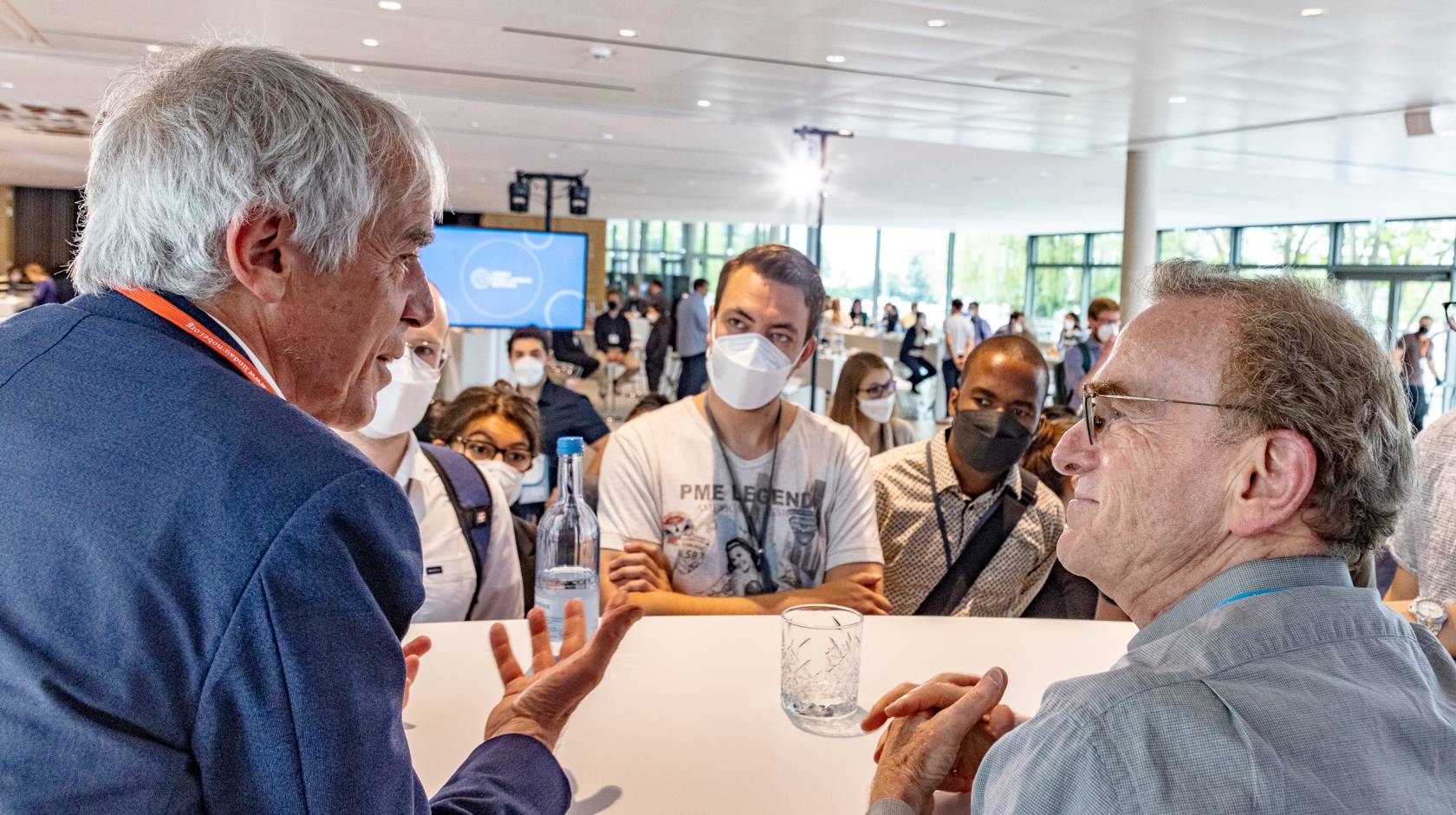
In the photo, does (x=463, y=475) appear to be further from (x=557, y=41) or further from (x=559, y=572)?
(x=557, y=41)

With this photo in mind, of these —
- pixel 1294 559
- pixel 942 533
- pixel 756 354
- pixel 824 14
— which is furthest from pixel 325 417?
pixel 824 14

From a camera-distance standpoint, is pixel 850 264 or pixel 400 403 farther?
pixel 850 264

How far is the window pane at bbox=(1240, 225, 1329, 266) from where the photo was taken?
20078mm

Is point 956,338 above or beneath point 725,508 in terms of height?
above

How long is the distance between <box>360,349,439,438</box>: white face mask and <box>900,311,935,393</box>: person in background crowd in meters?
→ 12.4

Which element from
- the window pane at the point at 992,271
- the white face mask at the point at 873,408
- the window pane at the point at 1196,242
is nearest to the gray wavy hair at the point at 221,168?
the white face mask at the point at 873,408

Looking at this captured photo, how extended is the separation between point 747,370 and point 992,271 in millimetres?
26370

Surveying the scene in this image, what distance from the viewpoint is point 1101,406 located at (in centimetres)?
129

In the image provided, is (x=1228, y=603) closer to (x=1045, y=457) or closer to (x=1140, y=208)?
(x=1045, y=457)

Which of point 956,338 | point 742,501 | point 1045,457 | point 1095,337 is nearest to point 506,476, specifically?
point 742,501

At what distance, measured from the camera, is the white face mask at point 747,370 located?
2330mm

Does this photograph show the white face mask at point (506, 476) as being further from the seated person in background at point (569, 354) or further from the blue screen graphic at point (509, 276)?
the seated person in background at point (569, 354)

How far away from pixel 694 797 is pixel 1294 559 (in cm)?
71

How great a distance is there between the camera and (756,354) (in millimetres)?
2361
